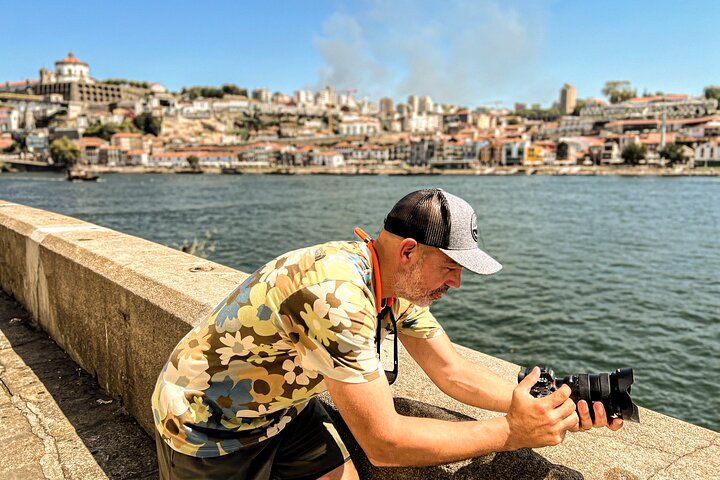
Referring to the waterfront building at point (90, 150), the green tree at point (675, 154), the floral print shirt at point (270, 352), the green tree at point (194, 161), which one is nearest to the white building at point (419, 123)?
the green tree at point (194, 161)

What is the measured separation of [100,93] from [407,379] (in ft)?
480

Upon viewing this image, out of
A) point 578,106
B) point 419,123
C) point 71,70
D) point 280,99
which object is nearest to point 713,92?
point 578,106

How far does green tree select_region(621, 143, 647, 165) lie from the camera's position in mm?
88562

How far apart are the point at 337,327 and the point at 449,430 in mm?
362

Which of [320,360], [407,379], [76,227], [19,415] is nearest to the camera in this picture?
[320,360]

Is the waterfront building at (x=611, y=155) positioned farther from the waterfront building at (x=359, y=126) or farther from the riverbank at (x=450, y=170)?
the waterfront building at (x=359, y=126)

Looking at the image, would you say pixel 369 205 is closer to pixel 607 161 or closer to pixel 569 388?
pixel 569 388

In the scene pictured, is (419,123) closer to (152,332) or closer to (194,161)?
(194,161)

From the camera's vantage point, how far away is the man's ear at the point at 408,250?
1.31 meters

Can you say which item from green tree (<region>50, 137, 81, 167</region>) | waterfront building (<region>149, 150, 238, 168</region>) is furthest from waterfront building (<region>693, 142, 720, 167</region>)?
green tree (<region>50, 137, 81, 167</region>)

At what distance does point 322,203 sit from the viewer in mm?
43906

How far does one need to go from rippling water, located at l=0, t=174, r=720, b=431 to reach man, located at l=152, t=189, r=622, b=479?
7715mm

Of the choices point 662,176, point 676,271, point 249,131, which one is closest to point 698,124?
point 662,176

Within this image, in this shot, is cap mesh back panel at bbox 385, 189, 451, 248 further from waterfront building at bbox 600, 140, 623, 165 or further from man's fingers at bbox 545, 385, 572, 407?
waterfront building at bbox 600, 140, 623, 165
